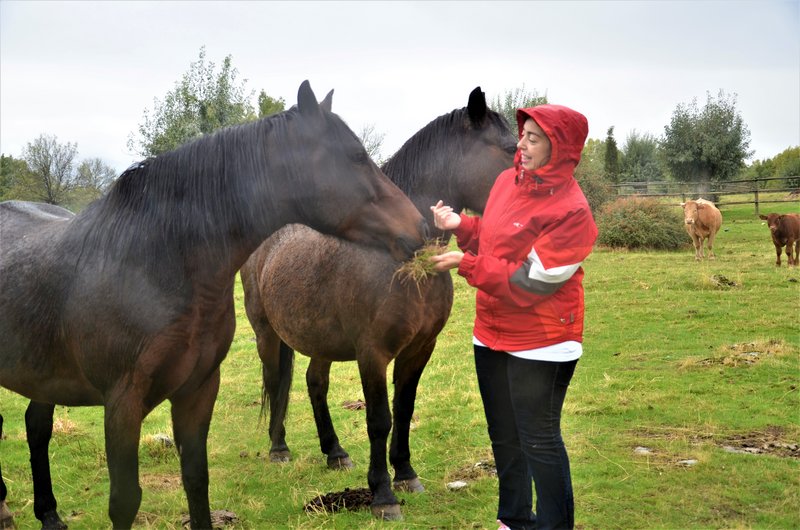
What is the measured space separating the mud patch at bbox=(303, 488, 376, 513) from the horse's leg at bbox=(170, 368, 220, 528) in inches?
42.9

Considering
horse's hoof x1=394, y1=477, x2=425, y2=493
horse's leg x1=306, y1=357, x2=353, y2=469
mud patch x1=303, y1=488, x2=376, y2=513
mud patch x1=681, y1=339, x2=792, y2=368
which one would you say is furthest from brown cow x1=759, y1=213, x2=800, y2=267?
mud patch x1=303, y1=488, x2=376, y2=513

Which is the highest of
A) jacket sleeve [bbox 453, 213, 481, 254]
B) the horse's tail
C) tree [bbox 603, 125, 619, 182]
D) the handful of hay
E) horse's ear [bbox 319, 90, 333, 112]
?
tree [bbox 603, 125, 619, 182]

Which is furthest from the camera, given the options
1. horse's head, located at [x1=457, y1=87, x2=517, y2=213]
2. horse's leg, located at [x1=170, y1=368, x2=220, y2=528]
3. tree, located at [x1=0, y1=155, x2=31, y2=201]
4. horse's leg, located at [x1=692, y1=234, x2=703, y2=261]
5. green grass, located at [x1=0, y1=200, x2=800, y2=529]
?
tree, located at [x1=0, y1=155, x2=31, y2=201]

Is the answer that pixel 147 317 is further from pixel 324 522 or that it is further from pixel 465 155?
pixel 465 155

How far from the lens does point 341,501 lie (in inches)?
188

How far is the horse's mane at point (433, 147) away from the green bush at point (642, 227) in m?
18.0

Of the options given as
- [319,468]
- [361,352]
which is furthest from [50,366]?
[319,468]

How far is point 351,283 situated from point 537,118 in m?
2.00

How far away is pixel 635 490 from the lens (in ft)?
15.6

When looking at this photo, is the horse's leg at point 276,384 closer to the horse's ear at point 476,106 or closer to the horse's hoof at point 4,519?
the horse's hoof at point 4,519

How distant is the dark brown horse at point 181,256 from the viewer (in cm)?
325

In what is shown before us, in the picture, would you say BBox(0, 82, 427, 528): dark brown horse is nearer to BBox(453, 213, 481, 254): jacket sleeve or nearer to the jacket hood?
BBox(453, 213, 481, 254): jacket sleeve

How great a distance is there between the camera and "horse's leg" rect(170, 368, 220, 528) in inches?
141

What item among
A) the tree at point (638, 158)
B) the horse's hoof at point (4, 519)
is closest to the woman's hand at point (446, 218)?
the horse's hoof at point (4, 519)
